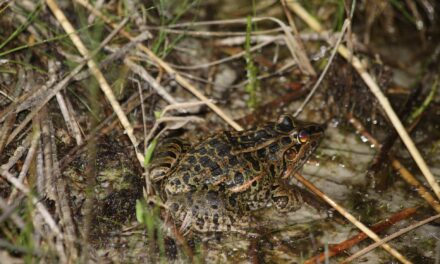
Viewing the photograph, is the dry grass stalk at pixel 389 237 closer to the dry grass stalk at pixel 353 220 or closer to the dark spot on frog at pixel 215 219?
the dry grass stalk at pixel 353 220

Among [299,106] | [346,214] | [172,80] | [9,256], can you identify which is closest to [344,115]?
[299,106]

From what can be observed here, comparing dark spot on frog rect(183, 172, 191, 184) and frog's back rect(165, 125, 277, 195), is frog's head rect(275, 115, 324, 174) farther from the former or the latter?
dark spot on frog rect(183, 172, 191, 184)

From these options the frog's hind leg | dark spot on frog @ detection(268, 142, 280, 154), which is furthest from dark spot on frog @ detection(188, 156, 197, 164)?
dark spot on frog @ detection(268, 142, 280, 154)

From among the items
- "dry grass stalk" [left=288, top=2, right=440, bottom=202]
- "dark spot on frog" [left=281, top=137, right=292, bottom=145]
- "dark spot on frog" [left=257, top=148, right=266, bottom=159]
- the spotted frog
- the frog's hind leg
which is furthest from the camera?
"dark spot on frog" [left=281, top=137, right=292, bottom=145]

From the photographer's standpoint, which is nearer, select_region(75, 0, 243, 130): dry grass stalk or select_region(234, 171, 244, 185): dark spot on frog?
select_region(234, 171, 244, 185): dark spot on frog

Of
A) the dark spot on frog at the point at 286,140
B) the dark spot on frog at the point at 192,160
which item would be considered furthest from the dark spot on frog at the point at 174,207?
the dark spot on frog at the point at 286,140

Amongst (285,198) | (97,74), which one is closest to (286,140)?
(285,198)

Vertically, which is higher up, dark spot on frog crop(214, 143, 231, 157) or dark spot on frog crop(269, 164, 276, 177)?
dark spot on frog crop(214, 143, 231, 157)

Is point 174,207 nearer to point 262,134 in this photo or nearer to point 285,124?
point 262,134

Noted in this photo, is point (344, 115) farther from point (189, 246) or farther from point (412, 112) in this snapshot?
point (189, 246)
